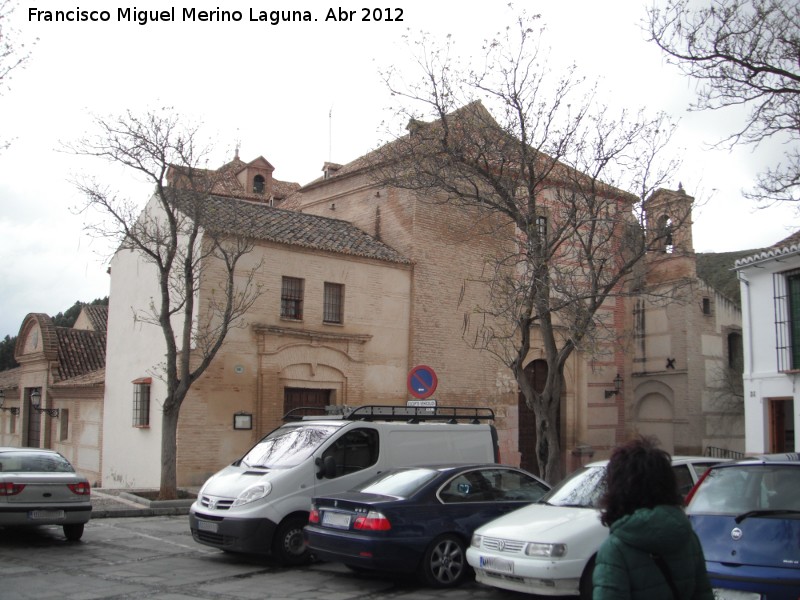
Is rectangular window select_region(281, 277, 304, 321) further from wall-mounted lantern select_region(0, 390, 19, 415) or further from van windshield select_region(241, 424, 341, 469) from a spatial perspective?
wall-mounted lantern select_region(0, 390, 19, 415)

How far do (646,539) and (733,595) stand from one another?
356 centimetres

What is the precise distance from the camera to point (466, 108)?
1570cm

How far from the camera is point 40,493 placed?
12.1 metres

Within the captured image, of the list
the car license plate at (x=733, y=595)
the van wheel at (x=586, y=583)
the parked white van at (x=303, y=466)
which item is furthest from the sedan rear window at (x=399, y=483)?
the car license plate at (x=733, y=595)

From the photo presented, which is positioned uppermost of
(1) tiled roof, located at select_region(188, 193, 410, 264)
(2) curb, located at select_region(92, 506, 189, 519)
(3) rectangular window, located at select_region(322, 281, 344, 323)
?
(1) tiled roof, located at select_region(188, 193, 410, 264)

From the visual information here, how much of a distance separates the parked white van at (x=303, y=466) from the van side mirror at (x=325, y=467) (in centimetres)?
1

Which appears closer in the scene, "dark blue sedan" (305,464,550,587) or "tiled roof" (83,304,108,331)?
"dark blue sedan" (305,464,550,587)

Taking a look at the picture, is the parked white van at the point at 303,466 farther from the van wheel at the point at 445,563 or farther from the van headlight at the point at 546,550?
the van headlight at the point at 546,550

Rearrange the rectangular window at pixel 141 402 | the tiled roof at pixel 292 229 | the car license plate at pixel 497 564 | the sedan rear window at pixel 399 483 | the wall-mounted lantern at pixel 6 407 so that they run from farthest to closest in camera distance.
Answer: the wall-mounted lantern at pixel 6 407 < the rectangular window at pixel 141 402 < the tiled roof at pixel 292 229 < the sedan rear window at pixel 399 483 < the car license plate at pixel 497 564

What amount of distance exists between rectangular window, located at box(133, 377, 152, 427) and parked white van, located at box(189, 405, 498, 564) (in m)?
10.8

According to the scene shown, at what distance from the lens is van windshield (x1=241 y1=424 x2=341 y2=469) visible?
11508 millimetres

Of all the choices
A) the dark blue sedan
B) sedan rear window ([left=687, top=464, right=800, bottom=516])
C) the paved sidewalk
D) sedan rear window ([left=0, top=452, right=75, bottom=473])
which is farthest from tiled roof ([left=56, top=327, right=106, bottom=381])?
sedan rear window ([left=687, top=464, right=800, bottom=516])

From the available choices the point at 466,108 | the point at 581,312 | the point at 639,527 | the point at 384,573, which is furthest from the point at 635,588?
the point at 466,108

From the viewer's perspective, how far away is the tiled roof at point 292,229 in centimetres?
2048
